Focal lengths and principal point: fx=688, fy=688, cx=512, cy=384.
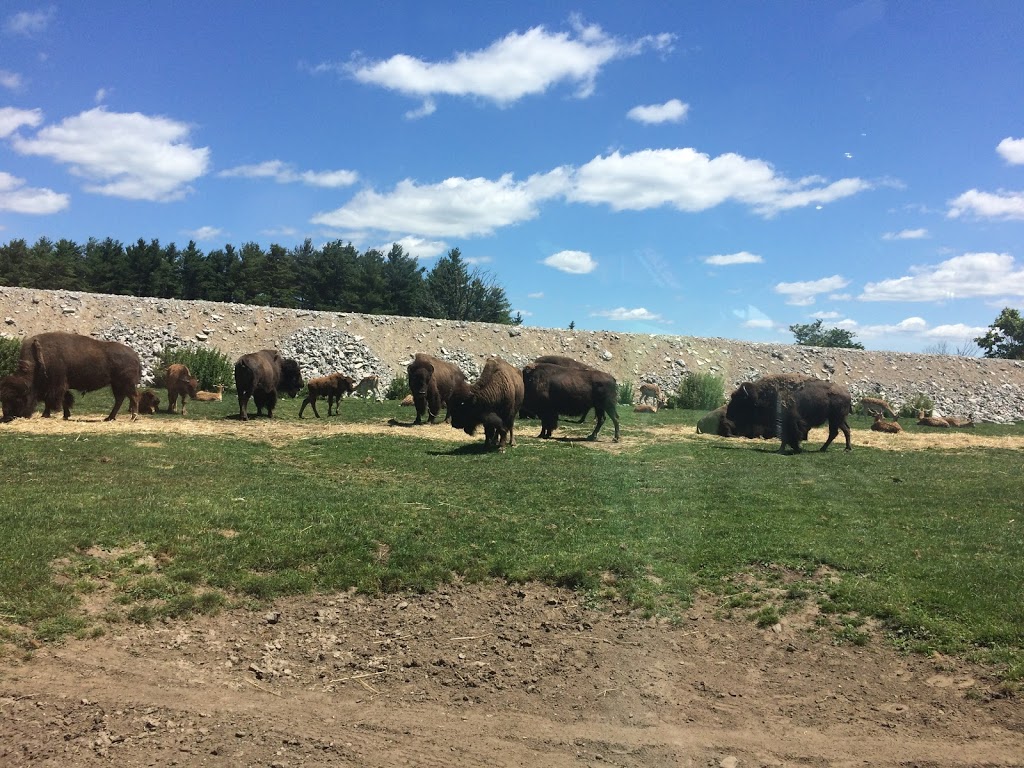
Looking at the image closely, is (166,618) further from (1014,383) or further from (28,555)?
(1014,383)

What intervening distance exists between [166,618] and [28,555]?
167cm

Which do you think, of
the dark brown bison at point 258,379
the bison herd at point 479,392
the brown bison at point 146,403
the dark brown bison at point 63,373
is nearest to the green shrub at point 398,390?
the bison herd at point 479,392

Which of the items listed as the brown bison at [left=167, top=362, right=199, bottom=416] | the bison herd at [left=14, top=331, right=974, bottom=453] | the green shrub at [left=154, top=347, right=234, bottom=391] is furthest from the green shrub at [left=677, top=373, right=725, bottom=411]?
the brown bison at [left=167, top=362, right=199, bottom=416]

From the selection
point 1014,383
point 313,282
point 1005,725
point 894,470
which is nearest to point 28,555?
point 1005,725

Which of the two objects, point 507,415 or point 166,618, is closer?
point 166,618

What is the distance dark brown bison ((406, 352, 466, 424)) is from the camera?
64.0ft

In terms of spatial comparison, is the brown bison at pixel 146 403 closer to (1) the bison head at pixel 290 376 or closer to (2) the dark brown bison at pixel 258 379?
(2) the dark brown bison at pixel 258 379

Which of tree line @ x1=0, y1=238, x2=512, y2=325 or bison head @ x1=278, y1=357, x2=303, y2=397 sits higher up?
tree line @ x1=0, y1=238, x2=512, y2=325

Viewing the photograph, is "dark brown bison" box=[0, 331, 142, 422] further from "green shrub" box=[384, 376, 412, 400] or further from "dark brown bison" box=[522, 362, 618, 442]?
"green shrub" box=[384, 376, 412, 400]

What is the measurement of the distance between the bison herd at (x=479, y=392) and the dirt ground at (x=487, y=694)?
29.5 feet

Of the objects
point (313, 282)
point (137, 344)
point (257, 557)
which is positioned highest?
point (313, 282)

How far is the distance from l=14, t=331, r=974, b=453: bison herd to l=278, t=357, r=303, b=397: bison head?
2425 millimetres

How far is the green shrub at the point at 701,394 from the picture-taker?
104 ft

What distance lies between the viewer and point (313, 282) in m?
65.4
